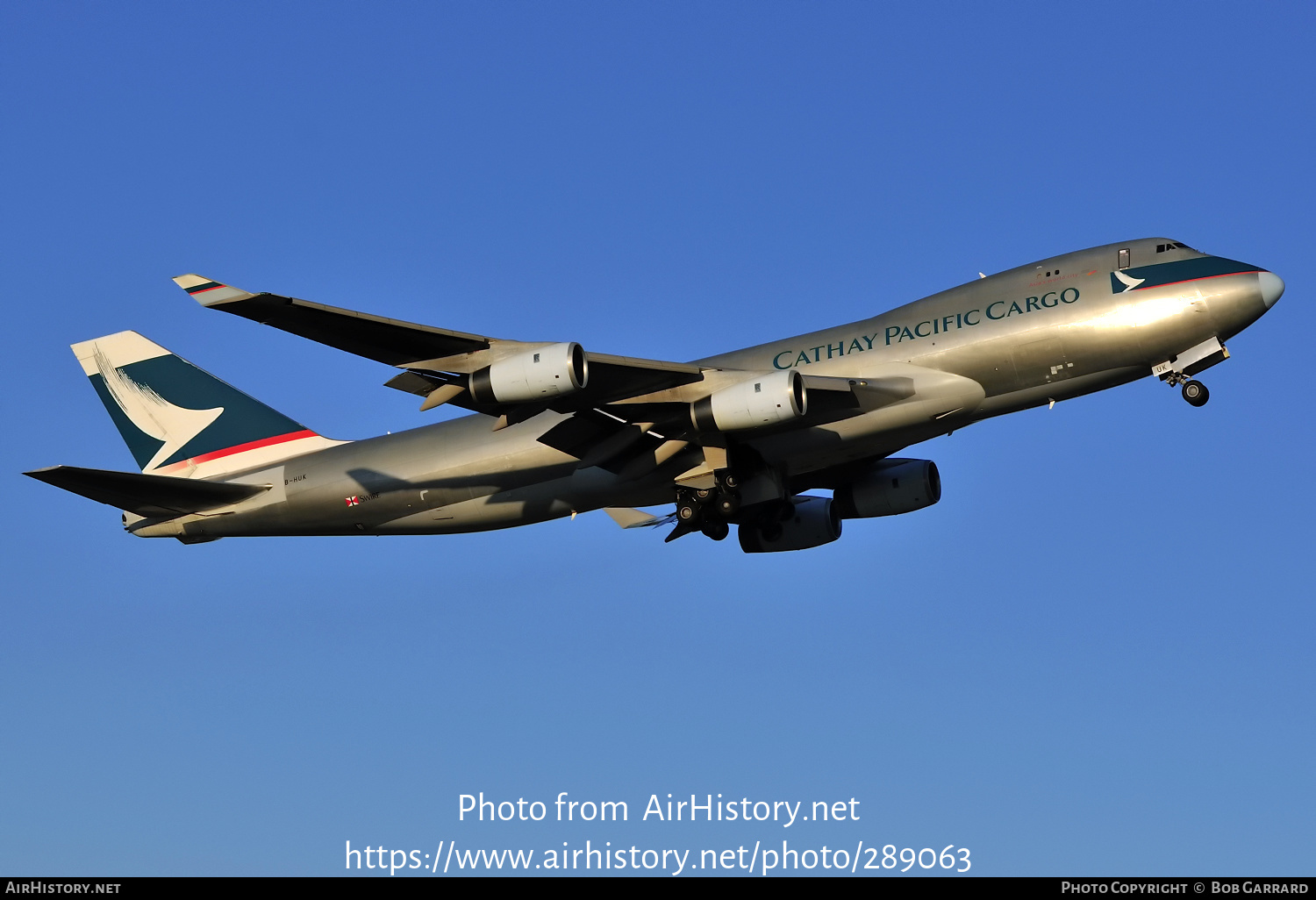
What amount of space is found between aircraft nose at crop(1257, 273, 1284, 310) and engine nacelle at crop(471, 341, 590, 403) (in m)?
Result: 15.1

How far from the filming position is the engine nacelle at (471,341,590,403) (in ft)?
97.6

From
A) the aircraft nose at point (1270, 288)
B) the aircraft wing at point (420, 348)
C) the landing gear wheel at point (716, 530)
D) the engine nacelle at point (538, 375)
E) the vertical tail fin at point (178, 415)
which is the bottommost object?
the landing gear wheel at point (716, 530)

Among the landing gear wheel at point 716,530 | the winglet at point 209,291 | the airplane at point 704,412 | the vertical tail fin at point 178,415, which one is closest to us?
the winglet at point 209,291

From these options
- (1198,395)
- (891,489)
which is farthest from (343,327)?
(1198,395)

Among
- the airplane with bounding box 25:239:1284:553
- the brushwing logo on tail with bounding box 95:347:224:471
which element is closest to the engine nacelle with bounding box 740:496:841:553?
the airplane with bounding box 25:239:1284:553

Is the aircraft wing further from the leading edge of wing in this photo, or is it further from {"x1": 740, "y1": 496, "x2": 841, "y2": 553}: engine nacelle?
{"x1": 740, "y1": 496, "x2": 841, "y2": 553}: engine nacelle

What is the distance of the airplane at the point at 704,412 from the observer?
30.8 metres

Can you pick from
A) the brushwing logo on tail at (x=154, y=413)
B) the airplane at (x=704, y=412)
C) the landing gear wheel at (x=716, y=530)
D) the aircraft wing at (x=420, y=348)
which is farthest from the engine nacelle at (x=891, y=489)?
the brushwing logo on tail at (x=154, y=413)

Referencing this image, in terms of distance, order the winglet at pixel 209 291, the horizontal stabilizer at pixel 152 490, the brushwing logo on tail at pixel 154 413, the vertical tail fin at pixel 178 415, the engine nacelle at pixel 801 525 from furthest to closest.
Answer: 1. the brushwing logo on tail at pixel 154 413
2. the vertical tail fin at pixel 178 415
3. the engine nacelle at pixel 801 525
4. the horizontal stabilizer at pixel 152 490
5. the winglet at pixel 209 291

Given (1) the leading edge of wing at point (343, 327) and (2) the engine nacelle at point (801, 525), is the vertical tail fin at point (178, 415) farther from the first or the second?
(2) the engine nacelle at point (801, 525)

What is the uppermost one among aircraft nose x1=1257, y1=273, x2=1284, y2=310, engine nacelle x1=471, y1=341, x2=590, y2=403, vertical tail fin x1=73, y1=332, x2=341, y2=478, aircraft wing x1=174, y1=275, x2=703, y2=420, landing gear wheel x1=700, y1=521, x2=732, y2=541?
vertical tail fin x1=73, y1=332, x2=341, y2=478

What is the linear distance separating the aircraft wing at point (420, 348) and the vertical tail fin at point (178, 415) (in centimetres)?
1016

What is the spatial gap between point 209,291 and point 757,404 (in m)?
11.9
